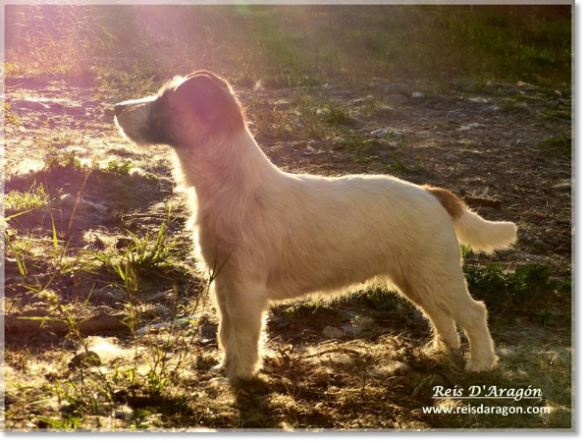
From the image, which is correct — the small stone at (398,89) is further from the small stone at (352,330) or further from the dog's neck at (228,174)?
the dog's neck at (228,174)

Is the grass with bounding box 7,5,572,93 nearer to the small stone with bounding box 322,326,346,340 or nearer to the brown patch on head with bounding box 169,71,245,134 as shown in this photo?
the brown patch on head with bounding box 169,71,245,134

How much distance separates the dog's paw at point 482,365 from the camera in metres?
4.46

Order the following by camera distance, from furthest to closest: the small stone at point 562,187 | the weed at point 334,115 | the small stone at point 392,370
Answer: the weed at point 334,115
the small stone at point 562,187
the small stone at point 392,370

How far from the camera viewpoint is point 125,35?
39.6 ft

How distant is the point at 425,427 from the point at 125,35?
10356 mm

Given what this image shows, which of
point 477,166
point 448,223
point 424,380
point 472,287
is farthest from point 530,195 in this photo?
point 424,380

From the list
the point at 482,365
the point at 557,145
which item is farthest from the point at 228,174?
the point at 557,145

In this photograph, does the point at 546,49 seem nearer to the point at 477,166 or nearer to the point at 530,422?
the point at 477,166

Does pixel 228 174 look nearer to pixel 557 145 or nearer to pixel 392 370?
pixel 392 370

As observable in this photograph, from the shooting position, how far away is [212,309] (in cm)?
493

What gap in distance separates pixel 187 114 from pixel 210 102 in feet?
0.58

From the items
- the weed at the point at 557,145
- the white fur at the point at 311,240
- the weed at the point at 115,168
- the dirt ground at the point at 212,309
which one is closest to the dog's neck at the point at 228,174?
the white fur at the point at 311,240

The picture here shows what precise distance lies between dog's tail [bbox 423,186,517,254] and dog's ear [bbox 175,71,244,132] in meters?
1.54

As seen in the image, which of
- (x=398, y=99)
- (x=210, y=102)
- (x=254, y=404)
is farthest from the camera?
(x=398, y=99)
